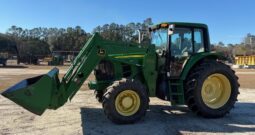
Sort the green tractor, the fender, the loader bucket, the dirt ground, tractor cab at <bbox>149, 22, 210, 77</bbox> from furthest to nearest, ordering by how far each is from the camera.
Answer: tractor cab at <bbox>149, 22, 210, 77</bbox> → the fender → the green tractor → the dirt ground → the loader bucket

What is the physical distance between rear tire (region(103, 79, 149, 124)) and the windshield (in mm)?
1699

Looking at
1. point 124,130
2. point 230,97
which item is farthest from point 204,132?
point 230,97

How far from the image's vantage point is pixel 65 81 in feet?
29.7

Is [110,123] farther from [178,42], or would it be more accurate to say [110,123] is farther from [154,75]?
[178,42]

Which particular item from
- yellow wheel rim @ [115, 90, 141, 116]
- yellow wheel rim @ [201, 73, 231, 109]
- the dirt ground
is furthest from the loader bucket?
yellow wheel rim @ [201, 73, 231, 109]

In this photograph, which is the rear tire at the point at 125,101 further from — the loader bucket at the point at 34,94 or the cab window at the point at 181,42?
the cab window at the point at 181,42

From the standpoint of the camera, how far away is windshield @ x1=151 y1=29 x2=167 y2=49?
33.8ft

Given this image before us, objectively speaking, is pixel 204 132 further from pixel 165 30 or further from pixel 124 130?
pixel 165 30

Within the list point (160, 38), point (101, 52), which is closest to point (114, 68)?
point (101, 52)

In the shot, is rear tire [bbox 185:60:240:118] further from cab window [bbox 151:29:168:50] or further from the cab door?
cab window [bbox 151:29:168:50]

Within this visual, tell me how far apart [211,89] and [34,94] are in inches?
192

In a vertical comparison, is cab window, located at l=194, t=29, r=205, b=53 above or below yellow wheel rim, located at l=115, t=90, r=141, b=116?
above

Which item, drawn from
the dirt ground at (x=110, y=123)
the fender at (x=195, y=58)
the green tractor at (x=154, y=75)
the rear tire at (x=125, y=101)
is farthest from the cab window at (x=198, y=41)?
the rear tire at (x=125, y=101)

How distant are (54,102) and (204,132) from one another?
11.3 feet
